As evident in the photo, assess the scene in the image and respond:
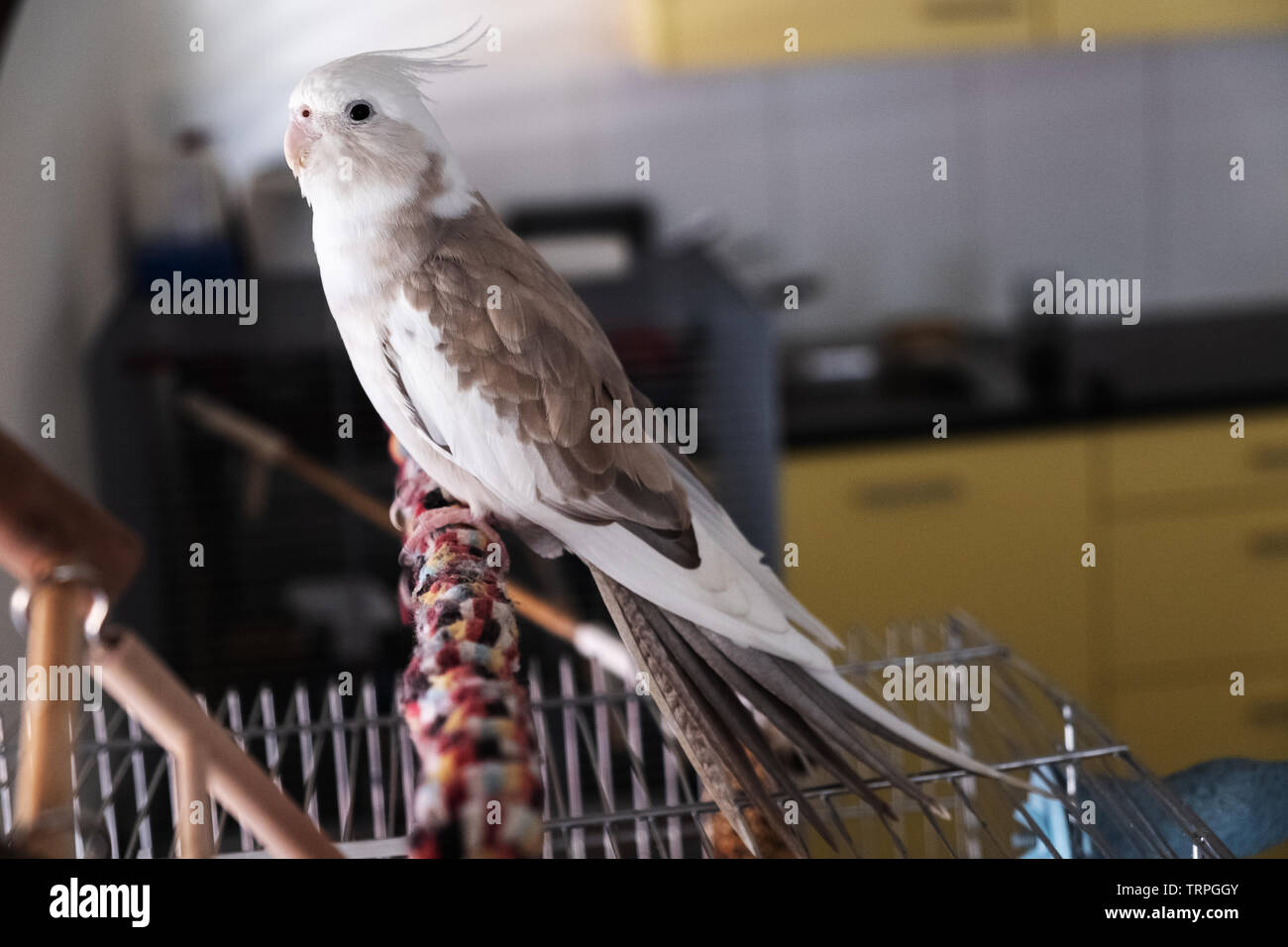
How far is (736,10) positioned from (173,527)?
883 millimetres

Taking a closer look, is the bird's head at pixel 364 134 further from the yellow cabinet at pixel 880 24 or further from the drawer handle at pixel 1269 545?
the yellow cabinet at pixel 880 24

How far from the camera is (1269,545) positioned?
2.79 feet

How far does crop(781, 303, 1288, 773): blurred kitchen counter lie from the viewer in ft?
2.62

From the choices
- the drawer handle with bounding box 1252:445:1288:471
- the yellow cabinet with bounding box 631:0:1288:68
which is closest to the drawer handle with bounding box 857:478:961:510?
the drawer handle with bounding box 1252:445:1288:471

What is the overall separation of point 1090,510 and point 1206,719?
0.40 metres

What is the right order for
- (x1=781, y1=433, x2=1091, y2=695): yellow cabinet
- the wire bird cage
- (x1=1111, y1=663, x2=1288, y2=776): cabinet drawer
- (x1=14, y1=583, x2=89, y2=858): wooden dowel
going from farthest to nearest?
(x1=781, y1=433, x2=1091, y2=695): yellow cabinet → (x1=1111, y1=663, x2=1288, y2=776): cabinet drawer → the wire bird cage → (x1=14, y1=583, x2=89, y2=858): wooden dowel

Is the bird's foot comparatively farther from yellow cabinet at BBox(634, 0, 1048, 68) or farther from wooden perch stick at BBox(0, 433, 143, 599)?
yellow cabinet at BBox(634, 0, 1048, 68)

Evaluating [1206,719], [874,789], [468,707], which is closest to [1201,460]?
[1206,719]

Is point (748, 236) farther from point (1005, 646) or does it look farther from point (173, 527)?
point (1005, 646)

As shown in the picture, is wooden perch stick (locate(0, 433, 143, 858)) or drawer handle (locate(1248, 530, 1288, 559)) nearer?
wooden perch stick (locate(0, 433, 143, 858))

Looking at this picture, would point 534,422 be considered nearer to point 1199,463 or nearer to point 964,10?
point 1199,463

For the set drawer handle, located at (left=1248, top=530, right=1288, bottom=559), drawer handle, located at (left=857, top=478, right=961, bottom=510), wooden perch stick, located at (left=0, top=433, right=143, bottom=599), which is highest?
drawer handle, located at (left=857, top=478, right=961, bottom=510)

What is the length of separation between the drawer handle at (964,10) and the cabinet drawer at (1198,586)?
688 millimetres
